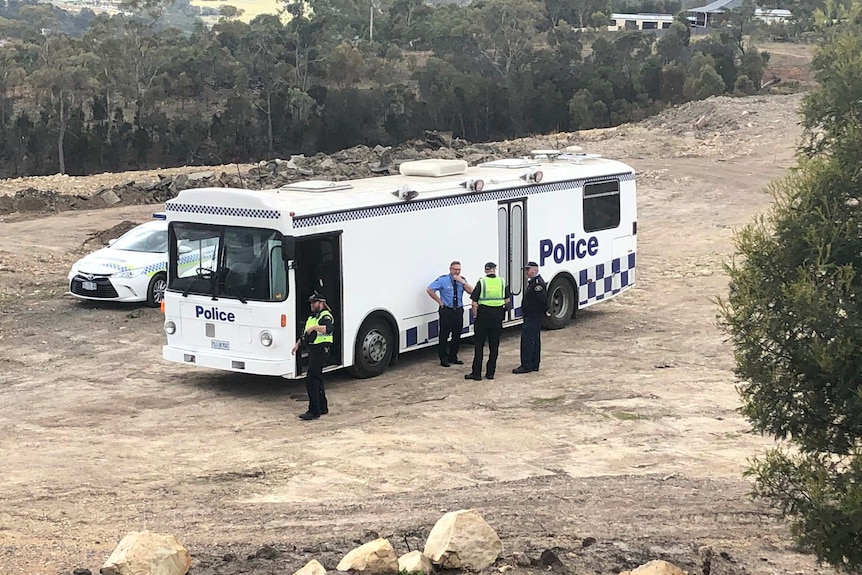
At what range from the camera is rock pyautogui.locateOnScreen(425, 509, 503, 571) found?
23.8 ft

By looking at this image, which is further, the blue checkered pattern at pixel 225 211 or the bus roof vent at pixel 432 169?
the bus roof vent at pixel 432 169

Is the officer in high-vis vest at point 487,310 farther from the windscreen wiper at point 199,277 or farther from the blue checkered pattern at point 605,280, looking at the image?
the blue checkered pattern at point 605,280

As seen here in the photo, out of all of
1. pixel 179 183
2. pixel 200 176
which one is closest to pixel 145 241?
pixel 179 183

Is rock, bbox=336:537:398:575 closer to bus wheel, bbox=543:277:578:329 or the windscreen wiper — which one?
the windscreen wiper

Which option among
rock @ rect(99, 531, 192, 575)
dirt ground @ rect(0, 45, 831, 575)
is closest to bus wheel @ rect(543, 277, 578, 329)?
dirt ground @ rect(0, 45, 831, 575)

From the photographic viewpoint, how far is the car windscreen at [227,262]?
12922 millimetres

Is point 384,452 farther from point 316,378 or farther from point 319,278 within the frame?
point 319,278

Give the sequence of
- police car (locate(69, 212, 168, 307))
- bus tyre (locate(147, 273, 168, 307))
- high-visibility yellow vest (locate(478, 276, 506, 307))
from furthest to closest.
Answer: bus tyre (locate(147, 273, 168, 307)) < police car (locate(69, 212, 168, 307)) < high-visibility yellow vest (locate(478, 276, 506, 307))

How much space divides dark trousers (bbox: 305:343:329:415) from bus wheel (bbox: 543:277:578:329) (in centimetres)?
556

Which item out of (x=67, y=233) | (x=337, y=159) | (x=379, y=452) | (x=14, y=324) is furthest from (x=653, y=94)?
(x=379, y=452)

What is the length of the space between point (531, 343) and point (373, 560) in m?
7.93

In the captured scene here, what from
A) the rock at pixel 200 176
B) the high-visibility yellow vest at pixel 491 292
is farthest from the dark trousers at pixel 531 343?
the rock at pixel 200 176

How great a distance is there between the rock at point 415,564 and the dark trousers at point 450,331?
7641mm

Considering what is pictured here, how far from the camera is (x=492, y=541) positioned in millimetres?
7410
